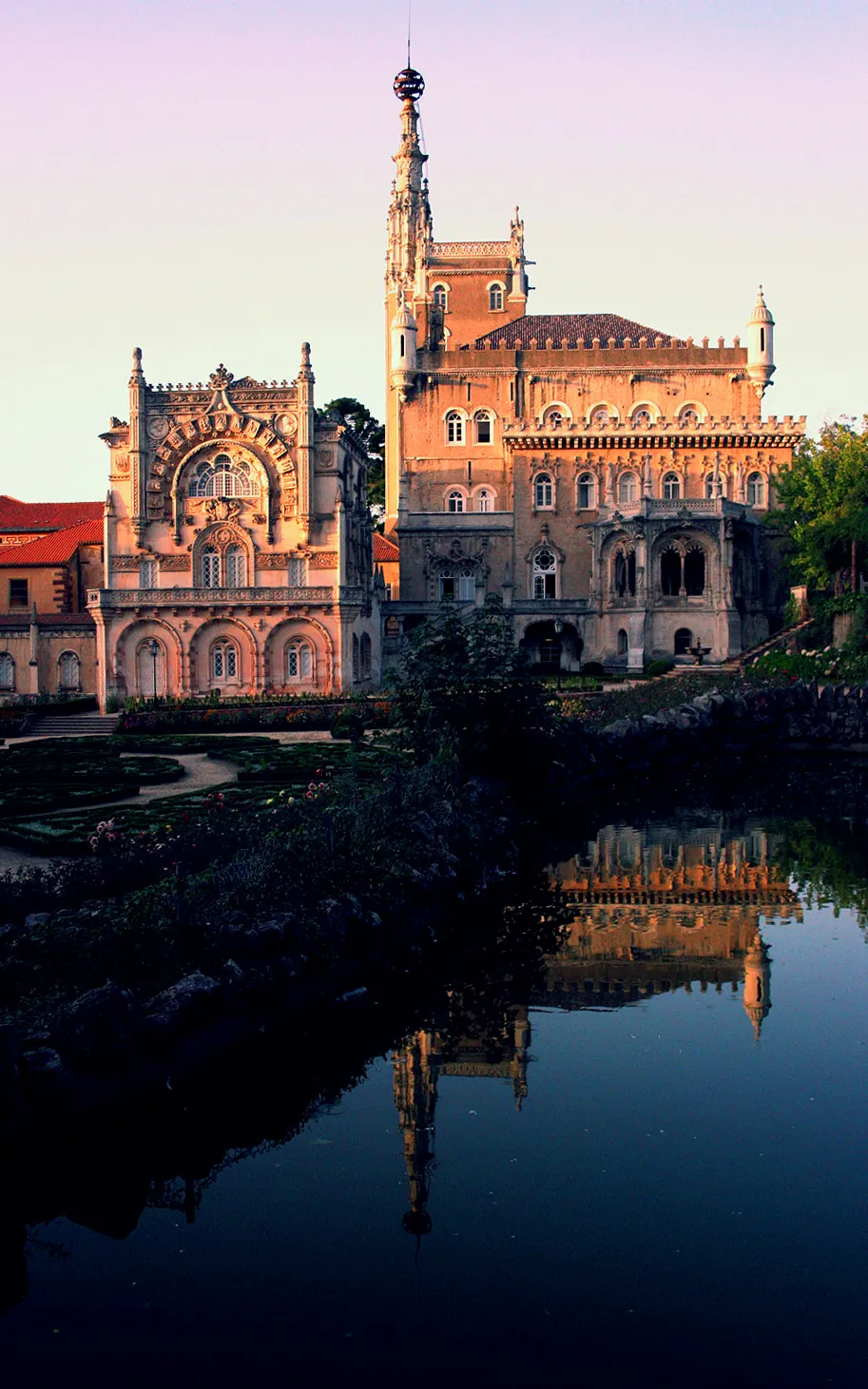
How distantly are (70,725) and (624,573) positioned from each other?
1090 inches

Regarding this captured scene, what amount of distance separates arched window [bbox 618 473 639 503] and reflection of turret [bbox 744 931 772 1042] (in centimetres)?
4917

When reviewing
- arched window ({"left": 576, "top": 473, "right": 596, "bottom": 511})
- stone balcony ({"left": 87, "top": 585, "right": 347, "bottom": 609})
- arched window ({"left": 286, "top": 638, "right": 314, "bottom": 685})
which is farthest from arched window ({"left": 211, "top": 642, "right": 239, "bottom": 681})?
arched window ({"left": 576, "top": 473, "right": 596, "bottom": 511})

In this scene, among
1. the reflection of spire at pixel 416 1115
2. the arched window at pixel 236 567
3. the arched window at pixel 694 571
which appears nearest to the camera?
the reflection of spire at pixel 416 1115

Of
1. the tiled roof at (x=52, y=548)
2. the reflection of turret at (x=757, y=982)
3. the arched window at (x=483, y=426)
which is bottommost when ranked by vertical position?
the reflection of turret at (x=757, y=982)

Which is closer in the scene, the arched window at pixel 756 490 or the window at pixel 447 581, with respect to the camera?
the arched window at pixel 756 490

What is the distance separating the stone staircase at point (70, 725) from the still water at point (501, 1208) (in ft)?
102

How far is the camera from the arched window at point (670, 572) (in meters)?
60.6

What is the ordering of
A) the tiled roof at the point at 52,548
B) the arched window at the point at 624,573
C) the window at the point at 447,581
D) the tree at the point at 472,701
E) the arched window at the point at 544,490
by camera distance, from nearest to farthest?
1. the tree at the point at 472,701
2. the tiled roof at the point at 52,548
3. the arched window at the point at 624,573
4. the arched window at the point at 544,490
5. the window at the point at 447,581

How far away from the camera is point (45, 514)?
65.1m

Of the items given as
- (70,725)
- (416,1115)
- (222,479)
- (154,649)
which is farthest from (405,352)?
(416,1115)

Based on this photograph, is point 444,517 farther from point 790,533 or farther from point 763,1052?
point 763,1052

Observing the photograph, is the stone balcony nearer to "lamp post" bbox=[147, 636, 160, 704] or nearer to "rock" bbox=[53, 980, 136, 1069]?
"lamp post" bbox=[147, 636, 160, 704]

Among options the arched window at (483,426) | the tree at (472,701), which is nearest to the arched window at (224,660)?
the arched window at (483,426)

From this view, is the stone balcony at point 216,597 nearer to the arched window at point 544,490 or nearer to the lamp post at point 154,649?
the lamp post at point 154,649
